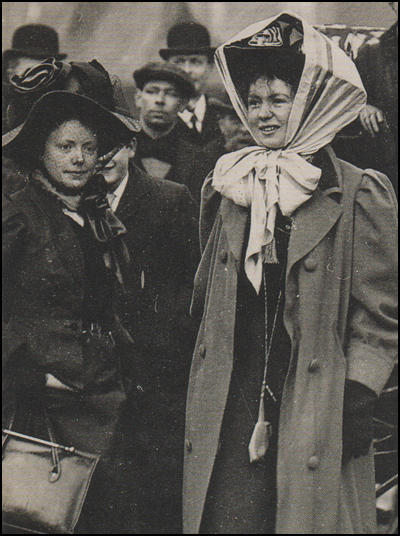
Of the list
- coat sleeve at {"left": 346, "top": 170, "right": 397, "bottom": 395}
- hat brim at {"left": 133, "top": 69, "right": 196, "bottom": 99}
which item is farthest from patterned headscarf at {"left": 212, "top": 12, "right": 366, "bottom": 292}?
hat brim at {"left": 133, "top": 69, "right": 196, "bottom": 99}

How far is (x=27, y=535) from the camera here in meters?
2.74

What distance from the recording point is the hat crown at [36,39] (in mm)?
3910

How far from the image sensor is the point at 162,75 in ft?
13.0

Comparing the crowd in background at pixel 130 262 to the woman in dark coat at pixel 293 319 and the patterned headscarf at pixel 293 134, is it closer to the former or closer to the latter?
the woman in dark coat at pixel 293 319

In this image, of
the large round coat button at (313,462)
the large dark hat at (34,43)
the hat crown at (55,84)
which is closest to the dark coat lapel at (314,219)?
the large round coat button at (313,462)

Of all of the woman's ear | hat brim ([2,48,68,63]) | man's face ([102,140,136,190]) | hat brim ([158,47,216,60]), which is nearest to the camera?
man's face ([102,140,136,190])

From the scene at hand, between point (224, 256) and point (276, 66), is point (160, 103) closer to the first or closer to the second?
point (276, 66)

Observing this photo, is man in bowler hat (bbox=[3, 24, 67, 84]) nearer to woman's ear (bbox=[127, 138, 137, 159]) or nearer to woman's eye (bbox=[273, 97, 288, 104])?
woman's ear (bbox=[127, 138, 137, 159])

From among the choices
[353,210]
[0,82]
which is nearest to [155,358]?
[353,210]

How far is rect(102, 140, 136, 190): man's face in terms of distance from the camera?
335 centimetres

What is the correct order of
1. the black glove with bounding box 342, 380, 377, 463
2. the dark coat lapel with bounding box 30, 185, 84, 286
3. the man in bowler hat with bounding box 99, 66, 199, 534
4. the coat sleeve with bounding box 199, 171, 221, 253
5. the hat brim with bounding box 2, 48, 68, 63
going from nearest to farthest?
the black glove with bounding box 342, 380, 377, 463 < the dark coat lapel with bounding box 30, 185, 84, 286 < the coat sleeve with bounding box 199, 171, 221, 253 < the man in bowler hat with bounding box 99, 66, 199, 534 < the hat brim with bounding box 2, 48, 68, 63

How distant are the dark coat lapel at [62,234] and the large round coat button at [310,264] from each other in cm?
87

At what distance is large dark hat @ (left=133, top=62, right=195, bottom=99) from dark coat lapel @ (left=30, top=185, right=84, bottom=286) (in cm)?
125

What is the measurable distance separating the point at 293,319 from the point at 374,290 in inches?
11.4
